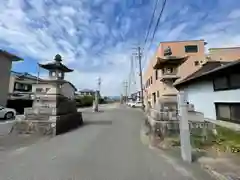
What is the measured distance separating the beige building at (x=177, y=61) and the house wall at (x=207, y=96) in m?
1.41

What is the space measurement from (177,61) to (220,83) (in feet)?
7.98

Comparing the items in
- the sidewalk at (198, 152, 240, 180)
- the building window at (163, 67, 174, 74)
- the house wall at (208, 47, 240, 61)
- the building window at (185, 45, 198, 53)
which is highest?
the building window at (185, 45, 198, 53)

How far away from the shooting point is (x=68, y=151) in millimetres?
Result: 6668

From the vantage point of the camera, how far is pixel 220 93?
9820 mm

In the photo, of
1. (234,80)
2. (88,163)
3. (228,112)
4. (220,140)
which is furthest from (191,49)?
(88,163)

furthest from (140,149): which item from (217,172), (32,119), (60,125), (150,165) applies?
(32,119)

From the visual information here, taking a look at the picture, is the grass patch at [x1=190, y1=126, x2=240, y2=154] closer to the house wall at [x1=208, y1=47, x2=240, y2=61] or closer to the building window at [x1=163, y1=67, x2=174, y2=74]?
the building window at [x1=163, y1=67, x2=174, y2=74]

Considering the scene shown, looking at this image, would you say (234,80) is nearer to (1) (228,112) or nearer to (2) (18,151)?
(1) (228,112)

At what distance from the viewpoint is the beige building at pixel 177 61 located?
33.9 feet

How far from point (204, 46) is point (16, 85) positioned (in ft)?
123

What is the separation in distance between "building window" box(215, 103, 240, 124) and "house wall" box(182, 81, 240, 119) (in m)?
0.26

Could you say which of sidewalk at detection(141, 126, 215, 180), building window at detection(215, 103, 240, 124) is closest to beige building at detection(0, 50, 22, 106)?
sidewalk at detection(141, 126, 215, 180)

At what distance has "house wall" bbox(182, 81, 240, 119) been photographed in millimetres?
8898

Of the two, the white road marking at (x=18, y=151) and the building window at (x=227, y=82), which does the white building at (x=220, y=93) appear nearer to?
the building window at (x=227, y=82)
